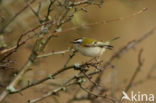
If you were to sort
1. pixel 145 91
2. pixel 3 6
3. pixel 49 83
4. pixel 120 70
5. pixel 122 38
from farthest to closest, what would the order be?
pixel 122 38 → pixel 120 70 → pixel 145 91 → pixel 3 6 → pixel 49 83

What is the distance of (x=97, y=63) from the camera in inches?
92.4

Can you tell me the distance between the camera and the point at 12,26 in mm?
4836

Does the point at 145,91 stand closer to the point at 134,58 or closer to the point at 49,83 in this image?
the point at 134,58

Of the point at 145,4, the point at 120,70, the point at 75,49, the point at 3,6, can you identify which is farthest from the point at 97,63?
the point at 145,4

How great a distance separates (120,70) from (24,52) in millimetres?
1577

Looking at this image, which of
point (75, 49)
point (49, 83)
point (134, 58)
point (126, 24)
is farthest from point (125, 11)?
point (75, 49)

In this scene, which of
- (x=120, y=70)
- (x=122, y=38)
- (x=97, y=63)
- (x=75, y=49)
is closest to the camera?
(x=97, y=63)

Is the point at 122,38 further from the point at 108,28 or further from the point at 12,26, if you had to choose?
the point at 12,26

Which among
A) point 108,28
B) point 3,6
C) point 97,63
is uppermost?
point 97,63

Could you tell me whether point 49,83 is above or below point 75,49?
below

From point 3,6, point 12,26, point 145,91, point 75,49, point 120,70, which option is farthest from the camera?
point 120,70

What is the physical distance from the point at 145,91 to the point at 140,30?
1555 mm

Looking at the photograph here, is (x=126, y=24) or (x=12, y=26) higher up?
(x=12, y=26)

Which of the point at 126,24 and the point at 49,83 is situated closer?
the point at 49,83
